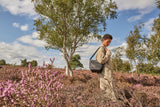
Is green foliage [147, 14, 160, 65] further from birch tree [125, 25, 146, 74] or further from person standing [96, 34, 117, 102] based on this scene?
person standing [96, 34, 117, 102]

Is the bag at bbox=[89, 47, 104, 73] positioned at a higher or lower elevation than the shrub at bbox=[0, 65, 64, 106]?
higher

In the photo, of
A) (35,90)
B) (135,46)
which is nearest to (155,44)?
(135,46)

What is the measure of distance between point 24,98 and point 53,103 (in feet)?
1.69

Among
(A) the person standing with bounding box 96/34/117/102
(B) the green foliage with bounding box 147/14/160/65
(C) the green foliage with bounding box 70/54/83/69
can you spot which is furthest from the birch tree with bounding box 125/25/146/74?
(C) the green foliage with bounding box 70/54/83/69

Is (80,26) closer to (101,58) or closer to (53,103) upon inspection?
(101,58)

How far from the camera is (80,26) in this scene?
15398 millimetres

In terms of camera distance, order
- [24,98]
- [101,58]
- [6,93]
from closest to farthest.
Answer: [6,93] → [24,98] → [101,58]

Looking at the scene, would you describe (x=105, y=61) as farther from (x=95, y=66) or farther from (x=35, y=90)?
(x=35, y=90)

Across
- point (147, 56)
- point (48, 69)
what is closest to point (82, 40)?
point (147, 56)

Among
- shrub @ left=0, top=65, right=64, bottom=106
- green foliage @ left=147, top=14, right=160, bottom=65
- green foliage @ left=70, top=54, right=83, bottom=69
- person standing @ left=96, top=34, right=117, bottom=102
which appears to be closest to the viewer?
shrub @ left=0, top=65, right=64, bottom=106

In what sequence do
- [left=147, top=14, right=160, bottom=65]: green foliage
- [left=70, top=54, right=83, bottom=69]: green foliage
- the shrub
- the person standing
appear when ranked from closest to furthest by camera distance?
1. the shrub
2. the person standing
3. [left=147, top=14, right=160, bottom=65]: green foliage
4. [left=70, top=54, right=83, bottom=69]: green foliage

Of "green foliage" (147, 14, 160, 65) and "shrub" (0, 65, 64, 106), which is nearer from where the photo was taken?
"shrub" (0, 65, 64, 106)

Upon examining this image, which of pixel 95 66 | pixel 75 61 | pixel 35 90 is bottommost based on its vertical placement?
pixel 35 90

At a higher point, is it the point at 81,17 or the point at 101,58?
the point at 81,17
